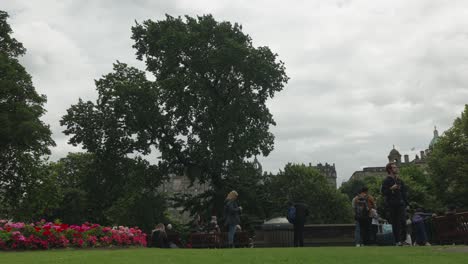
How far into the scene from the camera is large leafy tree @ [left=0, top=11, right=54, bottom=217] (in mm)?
33719

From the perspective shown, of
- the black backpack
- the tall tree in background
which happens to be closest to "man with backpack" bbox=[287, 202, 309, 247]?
the black backpack

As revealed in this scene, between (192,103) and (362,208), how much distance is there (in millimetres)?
24034

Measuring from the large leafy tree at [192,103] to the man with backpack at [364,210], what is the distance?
20.6 metres

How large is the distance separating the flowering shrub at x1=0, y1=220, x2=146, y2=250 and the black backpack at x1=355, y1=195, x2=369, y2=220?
8.37 metres

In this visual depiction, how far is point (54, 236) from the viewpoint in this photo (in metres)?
16.1

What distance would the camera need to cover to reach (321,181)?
75.7 m

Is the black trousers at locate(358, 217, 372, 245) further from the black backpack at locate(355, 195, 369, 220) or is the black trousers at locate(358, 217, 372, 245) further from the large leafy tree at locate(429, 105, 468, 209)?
the large leafy tree at locate(429, 105, 468, 209)

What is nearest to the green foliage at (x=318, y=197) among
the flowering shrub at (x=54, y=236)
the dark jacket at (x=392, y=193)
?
the flowering shrub at (x=54, y=236)

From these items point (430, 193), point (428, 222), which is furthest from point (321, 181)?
point (428, 222)

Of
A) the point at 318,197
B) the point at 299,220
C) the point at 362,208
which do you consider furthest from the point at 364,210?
the point at 318,197

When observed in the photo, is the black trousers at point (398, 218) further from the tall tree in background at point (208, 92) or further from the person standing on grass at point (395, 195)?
the tall tree in background at point (208, 92)

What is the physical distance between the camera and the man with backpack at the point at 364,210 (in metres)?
16.0

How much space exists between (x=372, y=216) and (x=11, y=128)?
1011 inches

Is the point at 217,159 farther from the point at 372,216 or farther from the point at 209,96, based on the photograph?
the point at 372,216
